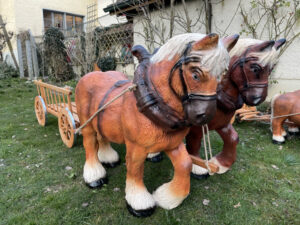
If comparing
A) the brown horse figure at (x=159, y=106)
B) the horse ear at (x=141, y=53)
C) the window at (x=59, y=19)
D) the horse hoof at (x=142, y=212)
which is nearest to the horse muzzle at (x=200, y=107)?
the brown horse figure at (x=159, y=106)

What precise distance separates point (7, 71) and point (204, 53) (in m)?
12.7

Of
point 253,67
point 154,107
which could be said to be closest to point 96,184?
point 154,107

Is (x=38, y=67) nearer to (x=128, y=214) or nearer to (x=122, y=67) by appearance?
(x=122, y=67)

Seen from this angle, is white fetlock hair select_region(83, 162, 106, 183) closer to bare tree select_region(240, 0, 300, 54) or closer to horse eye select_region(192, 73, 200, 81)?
horse eye select_region(192, 73, 200, 81)

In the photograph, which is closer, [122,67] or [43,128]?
[43,128]

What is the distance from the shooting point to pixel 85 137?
2248 mm

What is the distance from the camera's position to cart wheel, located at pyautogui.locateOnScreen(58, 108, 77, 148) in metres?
2.99

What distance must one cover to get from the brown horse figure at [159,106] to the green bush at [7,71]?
35.7 ft

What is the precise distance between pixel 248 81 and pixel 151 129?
945 millimetres

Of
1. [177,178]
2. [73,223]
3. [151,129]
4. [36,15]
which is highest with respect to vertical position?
[36,15]

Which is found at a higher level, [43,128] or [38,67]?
[38,67]

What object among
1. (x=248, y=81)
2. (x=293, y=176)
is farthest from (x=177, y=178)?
(x=293, y=176)

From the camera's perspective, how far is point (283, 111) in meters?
3.36

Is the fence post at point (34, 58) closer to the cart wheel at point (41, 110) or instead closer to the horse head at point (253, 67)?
the cart wheel at point (41, 110)
